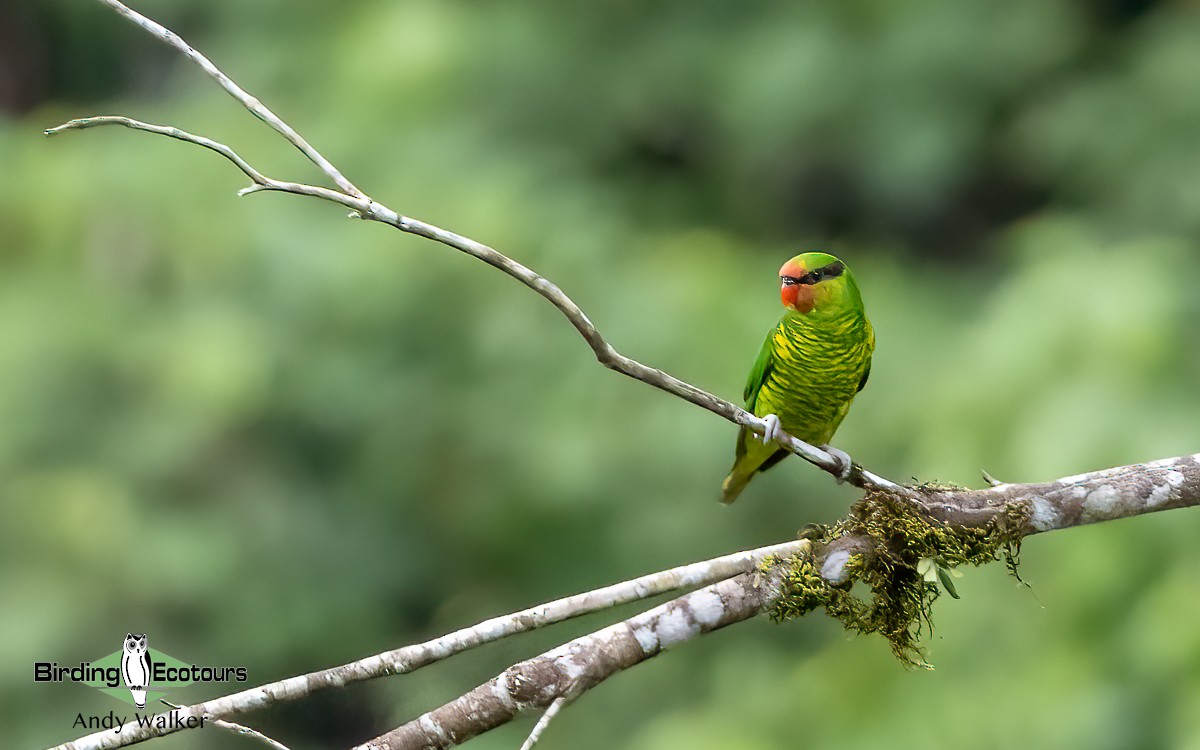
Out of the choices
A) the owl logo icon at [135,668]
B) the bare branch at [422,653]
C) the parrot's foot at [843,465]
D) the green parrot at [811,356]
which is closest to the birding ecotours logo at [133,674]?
the owl logo icon at [135,668]

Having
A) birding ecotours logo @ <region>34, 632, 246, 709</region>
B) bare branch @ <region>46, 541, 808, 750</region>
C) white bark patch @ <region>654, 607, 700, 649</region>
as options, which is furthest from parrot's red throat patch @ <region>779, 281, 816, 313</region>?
birding ecotours logo @ <region>34, 632, 246, 709</region>

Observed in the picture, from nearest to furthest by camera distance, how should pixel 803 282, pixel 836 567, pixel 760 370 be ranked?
pixel 836 567 < pixel 803 282 < pixel 760 370

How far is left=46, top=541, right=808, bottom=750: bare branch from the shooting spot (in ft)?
5.74

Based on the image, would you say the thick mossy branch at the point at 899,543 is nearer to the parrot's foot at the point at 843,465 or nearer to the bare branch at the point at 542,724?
the parrot's foot at the point at 843,465

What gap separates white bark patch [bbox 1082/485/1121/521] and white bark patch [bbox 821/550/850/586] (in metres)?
0.47

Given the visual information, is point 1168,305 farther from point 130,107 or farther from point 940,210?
point 130,107

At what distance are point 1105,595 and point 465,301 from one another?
281 centimetres

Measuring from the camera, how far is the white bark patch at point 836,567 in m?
2.19

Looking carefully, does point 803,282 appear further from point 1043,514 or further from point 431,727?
point 431,727

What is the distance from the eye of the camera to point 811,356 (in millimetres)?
2973

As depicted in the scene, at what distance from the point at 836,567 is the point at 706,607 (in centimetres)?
30

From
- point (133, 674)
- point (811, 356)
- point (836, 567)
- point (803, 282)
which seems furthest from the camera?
point (811, 356)

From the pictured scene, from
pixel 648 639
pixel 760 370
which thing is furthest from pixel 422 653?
pixel 760 370

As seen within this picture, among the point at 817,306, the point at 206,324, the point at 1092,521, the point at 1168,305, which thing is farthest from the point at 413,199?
the point at 1092,521
